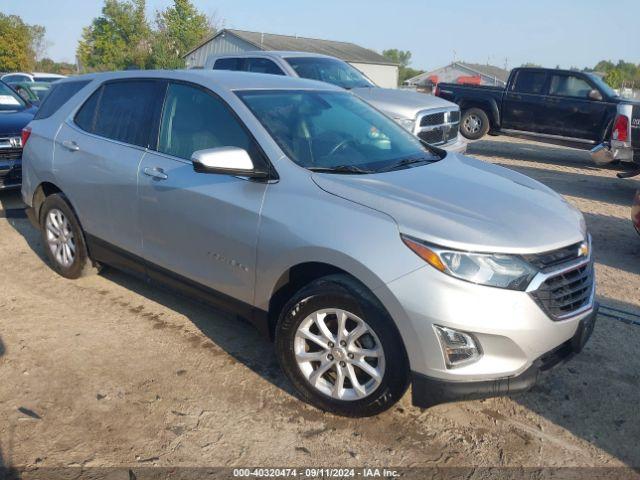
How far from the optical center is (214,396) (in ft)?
11.4

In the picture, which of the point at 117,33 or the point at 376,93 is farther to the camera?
the point at 117,33

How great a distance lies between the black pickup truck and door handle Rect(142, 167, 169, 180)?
9.93m

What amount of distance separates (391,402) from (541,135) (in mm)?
11404

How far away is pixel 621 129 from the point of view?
8703mm

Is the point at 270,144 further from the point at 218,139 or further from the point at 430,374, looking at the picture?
the point at 430,374

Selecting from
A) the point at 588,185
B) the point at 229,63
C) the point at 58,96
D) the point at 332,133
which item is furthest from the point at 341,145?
the point at 588,185

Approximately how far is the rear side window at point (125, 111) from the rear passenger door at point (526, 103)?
10.6m

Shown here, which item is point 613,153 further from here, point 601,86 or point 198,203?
point 198,203

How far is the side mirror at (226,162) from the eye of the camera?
336 cm

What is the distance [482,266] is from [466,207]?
0.44m

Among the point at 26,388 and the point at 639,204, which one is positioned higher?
the point at 639,204

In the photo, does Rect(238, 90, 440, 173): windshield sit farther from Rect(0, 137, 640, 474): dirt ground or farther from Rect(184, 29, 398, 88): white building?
Rect(184, 29, 398, 88): white building

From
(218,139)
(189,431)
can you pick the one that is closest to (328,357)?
(189,431)

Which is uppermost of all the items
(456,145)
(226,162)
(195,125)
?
Result: (195,125)
